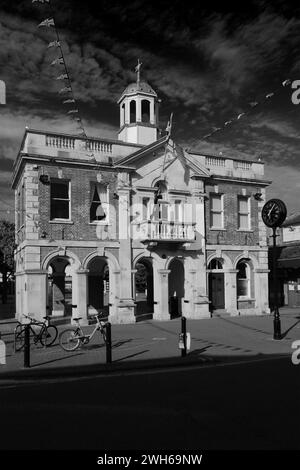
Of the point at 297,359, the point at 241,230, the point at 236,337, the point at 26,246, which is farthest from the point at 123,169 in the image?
the point at 297,359

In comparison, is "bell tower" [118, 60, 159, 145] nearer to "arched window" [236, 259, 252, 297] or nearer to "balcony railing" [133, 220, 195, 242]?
"balcony railing" [133, 220, 195, 242]

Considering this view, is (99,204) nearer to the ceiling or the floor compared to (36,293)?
nearer to the ceiling

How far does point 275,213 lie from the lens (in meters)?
18.1

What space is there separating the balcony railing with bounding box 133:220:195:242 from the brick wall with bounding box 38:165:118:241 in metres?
1.29

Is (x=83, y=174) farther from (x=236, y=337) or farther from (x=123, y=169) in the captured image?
(x=236, y=337)

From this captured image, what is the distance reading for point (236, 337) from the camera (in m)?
16.6

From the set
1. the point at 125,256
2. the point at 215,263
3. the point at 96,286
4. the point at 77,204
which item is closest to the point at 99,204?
the point at 77,204

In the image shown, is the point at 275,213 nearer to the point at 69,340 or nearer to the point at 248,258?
the point at 248,258

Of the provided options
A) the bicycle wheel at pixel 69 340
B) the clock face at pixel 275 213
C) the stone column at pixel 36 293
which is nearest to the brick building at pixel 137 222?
the stone column at pixel 36 293

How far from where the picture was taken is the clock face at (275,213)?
17.7m

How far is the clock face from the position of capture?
17.7 m

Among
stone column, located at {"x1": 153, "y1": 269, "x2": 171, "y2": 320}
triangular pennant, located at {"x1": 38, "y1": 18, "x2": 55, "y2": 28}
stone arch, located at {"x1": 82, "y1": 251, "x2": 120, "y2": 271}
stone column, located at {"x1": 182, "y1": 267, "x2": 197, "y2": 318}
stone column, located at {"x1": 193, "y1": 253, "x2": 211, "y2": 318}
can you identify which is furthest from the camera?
stone column, located at {"x1": 182, "y1": 267, "x2": 197, "y2": 318}

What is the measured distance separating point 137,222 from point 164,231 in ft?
4.67

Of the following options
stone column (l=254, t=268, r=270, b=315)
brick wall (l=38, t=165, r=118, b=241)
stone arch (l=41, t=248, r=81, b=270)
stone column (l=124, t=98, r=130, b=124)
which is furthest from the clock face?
stone column (l=124, t=98, r=130, b=124)
